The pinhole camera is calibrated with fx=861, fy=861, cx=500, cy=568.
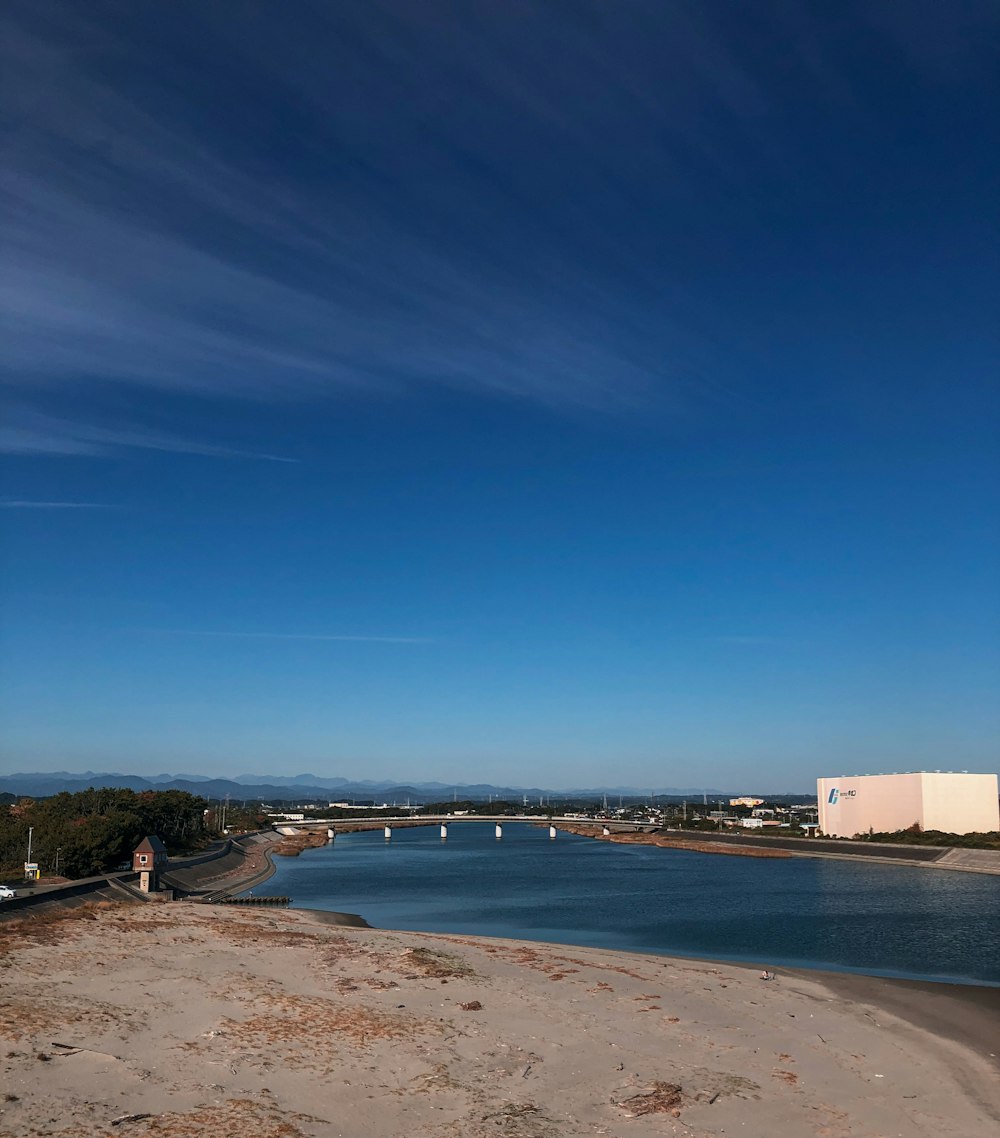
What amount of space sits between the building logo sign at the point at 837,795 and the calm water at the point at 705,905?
2140 cm

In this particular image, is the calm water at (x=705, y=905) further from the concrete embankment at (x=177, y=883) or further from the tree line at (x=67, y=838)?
the tree line at (x=67, y=838)

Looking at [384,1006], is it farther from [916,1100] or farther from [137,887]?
[137,887]

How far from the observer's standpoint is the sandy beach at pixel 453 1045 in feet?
61.9

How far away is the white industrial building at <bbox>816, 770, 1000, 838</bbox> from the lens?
12200 cm

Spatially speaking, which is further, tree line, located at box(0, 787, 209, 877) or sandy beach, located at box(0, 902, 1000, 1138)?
tree line, located at box(0, 787, 209, 877)

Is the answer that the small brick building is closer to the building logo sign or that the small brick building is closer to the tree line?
the tree line

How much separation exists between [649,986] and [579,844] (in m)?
153

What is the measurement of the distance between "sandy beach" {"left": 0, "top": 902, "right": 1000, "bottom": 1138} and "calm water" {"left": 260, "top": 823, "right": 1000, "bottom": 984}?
1124 centimetres

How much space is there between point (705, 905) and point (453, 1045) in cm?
5143

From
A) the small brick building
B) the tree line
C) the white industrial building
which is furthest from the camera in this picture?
the white industrial building

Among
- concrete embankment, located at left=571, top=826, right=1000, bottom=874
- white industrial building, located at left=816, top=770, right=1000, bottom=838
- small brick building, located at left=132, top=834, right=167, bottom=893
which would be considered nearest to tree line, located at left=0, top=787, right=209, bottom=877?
small brick building, located at left=132, top=834, right=167, bottom=893

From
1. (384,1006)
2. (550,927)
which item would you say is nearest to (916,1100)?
(384,1006)

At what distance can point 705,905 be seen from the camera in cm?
7031

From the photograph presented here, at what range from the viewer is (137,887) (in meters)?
62.3
